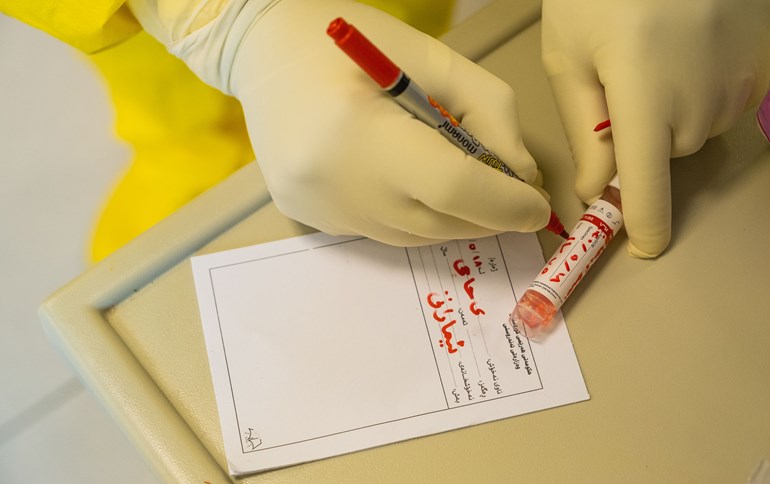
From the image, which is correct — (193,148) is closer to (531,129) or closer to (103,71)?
(103,71)

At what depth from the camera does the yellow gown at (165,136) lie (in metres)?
0.91

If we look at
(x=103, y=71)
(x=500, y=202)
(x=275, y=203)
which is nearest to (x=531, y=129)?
(x=500, y=202)

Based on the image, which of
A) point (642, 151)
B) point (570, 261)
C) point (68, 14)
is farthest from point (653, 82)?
point (68, 14)

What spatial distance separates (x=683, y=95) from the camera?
0.59 metres

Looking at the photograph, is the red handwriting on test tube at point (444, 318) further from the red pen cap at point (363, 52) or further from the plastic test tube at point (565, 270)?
the red pen cap at point (363, 52)

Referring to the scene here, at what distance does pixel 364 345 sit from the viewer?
0.59 meters

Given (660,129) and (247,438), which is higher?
(660,129)

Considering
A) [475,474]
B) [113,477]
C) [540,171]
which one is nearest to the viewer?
[475,474]

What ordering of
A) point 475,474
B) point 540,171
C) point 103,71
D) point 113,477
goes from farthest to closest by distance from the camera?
point 103,71, point 113,477, point 540,171, point 475,474

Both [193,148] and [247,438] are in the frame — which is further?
[193,148]

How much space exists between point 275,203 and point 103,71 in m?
0.52

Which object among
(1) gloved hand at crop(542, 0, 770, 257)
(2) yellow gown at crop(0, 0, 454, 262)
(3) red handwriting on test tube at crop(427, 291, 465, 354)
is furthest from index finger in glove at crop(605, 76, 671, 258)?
(2) yellow gown at crop(0, 0, 454, 262)

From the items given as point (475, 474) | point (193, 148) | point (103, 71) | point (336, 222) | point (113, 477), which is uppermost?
point (103, 71)

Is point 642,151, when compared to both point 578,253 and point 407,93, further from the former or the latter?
point 407,93
